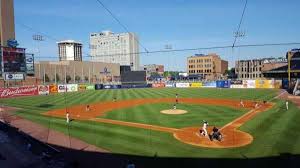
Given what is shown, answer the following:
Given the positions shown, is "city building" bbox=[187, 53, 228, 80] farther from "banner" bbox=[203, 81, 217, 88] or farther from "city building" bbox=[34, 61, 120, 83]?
"banner" bbox=[203, 81, 217, 88]

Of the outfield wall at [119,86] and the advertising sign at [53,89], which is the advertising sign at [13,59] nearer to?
the outfield wall at [119,86]

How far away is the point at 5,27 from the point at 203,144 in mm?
93273

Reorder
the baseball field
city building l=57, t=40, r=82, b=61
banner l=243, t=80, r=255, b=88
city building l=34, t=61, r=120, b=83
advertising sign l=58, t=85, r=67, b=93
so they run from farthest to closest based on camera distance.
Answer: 1. city building l=34, t=61, r=120, b=83
2. banner l=243, t=80, r=255, b=88
3. advertising sign l=58, t=85, r=67, b=93
4. city building l=57, t=40, r=82, b=61
5. the baseball field

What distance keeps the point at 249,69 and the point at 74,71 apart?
283ft

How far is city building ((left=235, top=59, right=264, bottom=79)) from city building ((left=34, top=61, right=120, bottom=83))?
6687cm

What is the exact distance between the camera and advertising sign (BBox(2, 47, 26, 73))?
38.9 metres

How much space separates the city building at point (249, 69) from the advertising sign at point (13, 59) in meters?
120

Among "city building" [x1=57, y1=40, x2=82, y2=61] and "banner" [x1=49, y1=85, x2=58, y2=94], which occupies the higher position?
"city building" [x1=57, y1=40, x2=82, y2=61]

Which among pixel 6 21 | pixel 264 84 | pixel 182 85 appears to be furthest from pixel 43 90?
pixel 264 84

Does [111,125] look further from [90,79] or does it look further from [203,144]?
[90,79]

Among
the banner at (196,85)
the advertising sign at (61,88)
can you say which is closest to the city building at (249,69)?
the banner at (196,85)

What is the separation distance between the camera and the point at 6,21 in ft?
315

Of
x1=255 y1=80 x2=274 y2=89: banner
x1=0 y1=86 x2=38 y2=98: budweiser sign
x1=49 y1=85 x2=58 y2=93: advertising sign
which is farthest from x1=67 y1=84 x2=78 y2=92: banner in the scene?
x1=255 y1=80 x2=274 y2=89: banner

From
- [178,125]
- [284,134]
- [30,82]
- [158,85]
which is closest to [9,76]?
[178,125]
